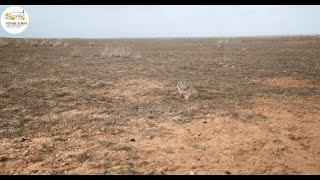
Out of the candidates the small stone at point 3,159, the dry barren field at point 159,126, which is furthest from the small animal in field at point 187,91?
the small stone at point 3,159

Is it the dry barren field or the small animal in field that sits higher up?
the small animal in field

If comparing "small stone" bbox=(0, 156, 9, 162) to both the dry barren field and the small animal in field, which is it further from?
the small animal in field

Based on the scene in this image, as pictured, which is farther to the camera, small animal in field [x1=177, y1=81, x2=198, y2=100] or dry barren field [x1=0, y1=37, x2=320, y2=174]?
small animal in field [x1=177, y1=81, x2=198, y2=100]

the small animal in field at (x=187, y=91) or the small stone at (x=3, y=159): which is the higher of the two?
the small animal in field at (x=187, y=91)

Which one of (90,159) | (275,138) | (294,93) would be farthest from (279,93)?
(90,159)

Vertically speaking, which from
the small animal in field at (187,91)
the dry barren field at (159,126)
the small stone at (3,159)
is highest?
the small animal in field at (187,91)

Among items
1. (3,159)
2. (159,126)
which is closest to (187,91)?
(159,126)

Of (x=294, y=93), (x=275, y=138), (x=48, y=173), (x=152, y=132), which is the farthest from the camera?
(x=294, y=93)

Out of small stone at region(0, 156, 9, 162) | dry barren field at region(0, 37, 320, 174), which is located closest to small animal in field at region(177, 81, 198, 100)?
dry barren field at region(0, 37, 320, 174)

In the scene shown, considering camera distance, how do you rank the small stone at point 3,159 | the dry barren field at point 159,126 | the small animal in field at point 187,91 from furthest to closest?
the small animal in field at point 187,91
the small stone at point 3,159
the dry barren field at point 159,126

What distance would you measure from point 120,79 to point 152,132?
4.84 meters

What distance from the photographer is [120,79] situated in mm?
9234

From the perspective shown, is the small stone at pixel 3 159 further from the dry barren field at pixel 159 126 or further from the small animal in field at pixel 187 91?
the small animal in field at pixel 187 91

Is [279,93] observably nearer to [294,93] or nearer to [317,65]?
[294,93]
